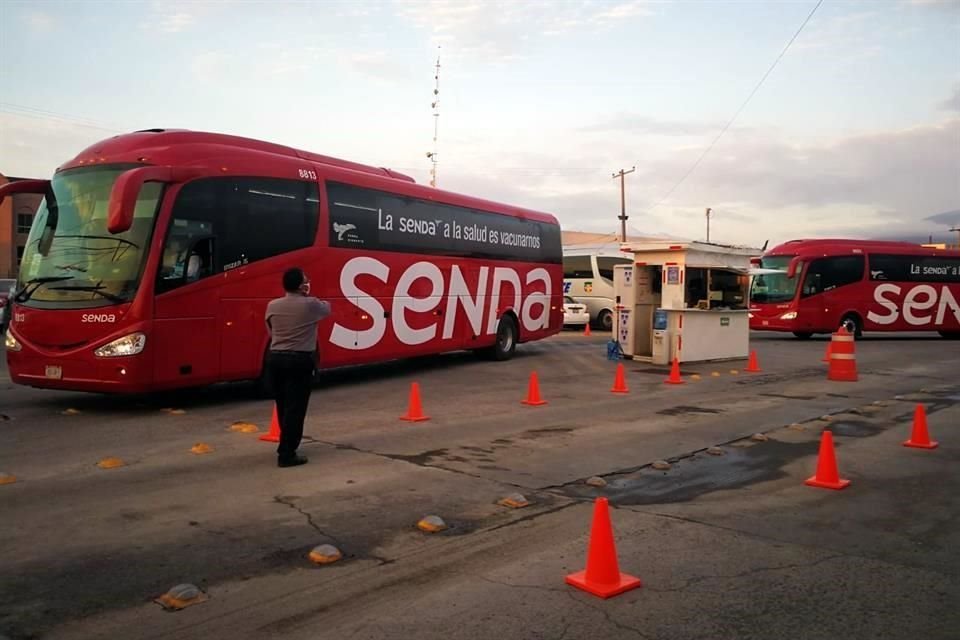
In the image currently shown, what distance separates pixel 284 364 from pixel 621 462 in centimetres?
359

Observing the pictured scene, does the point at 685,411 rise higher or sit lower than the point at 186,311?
lower

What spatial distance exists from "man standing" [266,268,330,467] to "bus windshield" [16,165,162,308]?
3322mm

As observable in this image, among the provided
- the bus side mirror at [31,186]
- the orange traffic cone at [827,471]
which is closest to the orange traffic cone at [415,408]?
the orange traffic cone at [827,471]

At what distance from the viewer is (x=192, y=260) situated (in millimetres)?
10414

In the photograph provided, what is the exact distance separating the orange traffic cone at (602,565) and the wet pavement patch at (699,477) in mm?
2030

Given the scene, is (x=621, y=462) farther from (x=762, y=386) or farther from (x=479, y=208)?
(x=479, y=208)

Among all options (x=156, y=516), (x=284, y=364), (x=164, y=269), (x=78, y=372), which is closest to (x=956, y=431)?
(x=284, y=364)

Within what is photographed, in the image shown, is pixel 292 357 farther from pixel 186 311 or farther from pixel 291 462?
pixel 186 311

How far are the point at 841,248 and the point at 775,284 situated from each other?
8.85 feet

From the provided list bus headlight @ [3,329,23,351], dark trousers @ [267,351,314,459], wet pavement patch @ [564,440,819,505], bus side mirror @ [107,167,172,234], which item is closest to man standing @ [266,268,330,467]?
dark trousers @ [267,351,314,459]

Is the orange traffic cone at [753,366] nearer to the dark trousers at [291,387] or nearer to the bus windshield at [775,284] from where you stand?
the bus windshield at [775,284]

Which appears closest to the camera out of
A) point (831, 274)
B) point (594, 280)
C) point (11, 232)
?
point (831, 274)

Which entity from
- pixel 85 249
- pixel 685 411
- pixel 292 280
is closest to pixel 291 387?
pixel 292 280

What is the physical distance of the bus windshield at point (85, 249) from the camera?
9.78 meters
